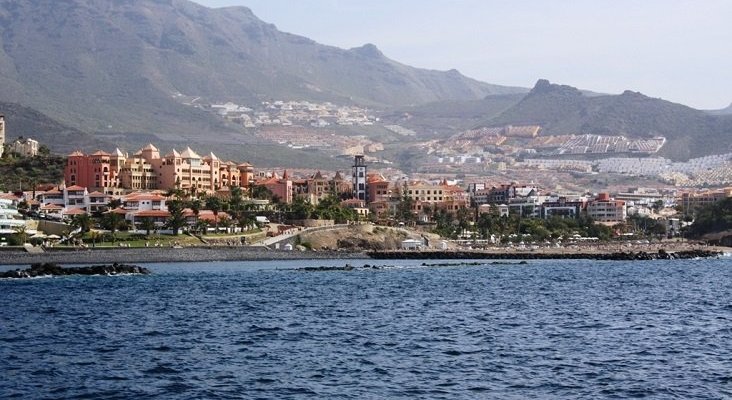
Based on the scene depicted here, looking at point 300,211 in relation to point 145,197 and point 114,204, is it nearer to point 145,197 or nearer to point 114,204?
point 145,197

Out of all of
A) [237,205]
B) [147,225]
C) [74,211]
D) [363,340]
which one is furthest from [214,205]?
[363,340]

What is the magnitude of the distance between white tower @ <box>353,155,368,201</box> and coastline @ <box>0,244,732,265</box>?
151ft

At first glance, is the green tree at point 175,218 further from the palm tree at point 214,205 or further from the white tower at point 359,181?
the white tower at point 359,181

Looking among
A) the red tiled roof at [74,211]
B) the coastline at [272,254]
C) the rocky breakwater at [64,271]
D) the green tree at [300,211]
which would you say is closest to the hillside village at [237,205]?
the red tiled roof at [74,211]

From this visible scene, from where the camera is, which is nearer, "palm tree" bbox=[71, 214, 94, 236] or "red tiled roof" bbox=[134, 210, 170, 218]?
"palm tree" bbox=[71, 214, 94, 236]

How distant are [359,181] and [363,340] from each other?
129664mm

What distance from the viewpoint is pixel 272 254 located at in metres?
105

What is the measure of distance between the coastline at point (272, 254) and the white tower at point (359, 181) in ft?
151

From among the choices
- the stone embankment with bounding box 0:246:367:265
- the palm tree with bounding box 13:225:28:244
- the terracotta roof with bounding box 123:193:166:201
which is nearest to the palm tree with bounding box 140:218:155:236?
the terracotta roof with bounding box 123:193:166:201

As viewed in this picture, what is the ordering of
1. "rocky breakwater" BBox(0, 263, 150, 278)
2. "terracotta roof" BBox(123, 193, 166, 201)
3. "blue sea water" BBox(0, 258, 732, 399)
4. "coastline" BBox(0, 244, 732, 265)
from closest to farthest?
"blue sea water" BBox(0, 258, 732, 399)
"rocky breakwater" BBox(0, 263, 150, 278)
"coastline" BBox(0, 244, 732, 265)
"terracotta roof" BBox(123, 193, 166, 201)

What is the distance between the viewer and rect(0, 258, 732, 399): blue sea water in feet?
102

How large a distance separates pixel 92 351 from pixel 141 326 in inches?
273

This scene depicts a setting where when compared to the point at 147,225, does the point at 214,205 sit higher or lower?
higher

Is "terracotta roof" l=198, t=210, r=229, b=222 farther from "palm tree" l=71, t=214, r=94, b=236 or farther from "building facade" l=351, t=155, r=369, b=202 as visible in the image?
"building facade" l=351, t=155, r=369, b=202
